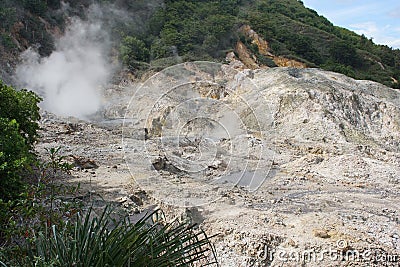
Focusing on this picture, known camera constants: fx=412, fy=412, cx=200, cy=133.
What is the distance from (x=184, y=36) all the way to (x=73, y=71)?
10.4m

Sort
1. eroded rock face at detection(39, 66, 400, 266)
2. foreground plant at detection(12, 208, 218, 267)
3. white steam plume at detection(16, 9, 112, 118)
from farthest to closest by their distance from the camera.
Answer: white steam plume at detection(16, 9, 112, 118)
eroded rock face at detection(39, 66, 400, 266)
foreground plant at detection(12, 208, 218, 267)

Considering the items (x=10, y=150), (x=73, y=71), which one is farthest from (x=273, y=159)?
(x=73, y=71)

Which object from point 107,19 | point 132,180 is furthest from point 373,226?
point 107,19

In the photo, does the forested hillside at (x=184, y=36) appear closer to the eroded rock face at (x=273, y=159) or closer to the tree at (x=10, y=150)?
the eroded rock face at (x=273, y=159)

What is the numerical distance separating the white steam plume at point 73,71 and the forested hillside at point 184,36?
834mm

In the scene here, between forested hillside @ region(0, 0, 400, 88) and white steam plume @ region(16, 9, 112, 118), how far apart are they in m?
0.83

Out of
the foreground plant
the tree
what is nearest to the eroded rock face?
the tree

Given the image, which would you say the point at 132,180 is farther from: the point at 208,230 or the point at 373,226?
the point at 373,226

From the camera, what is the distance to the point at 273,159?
37.8 feet

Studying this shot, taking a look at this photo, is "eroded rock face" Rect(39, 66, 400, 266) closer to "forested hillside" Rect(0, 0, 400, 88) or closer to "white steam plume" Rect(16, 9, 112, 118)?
"white steam plume" Rect(16, 9, 112, 118)

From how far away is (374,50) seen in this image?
42.5 metres

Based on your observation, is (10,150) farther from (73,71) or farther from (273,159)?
(73,71)

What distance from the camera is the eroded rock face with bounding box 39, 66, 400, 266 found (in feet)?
18.3

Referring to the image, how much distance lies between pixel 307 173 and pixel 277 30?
2906 centimetres
